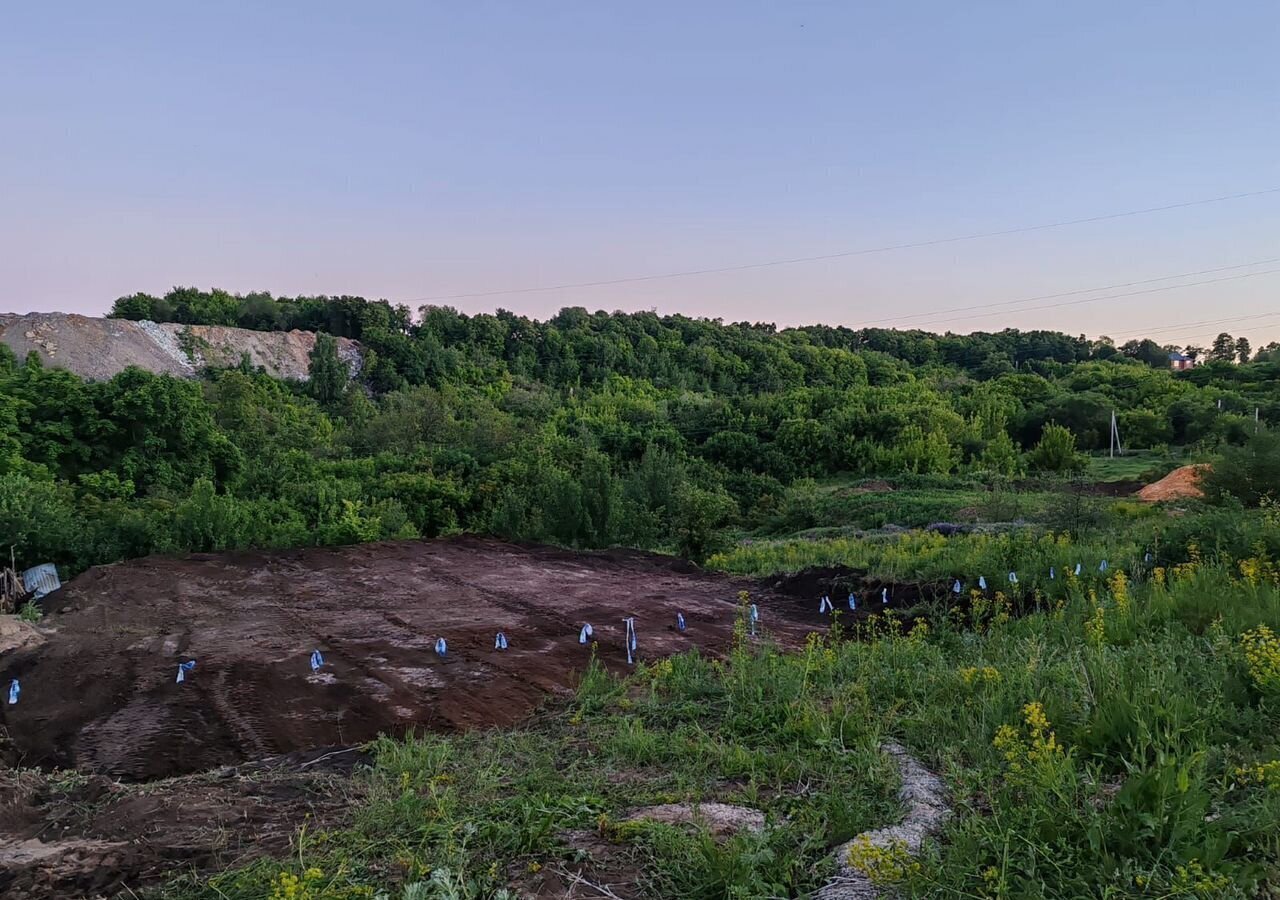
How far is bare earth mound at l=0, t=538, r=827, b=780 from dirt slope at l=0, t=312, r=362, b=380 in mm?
33975

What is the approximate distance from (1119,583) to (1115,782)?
3400mm

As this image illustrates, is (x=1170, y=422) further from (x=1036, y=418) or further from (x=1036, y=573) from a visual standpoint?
(x=1036, y=573)

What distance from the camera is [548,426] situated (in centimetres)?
3806

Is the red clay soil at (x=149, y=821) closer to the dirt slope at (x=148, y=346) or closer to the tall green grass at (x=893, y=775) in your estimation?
the tall green grass at (x=893, y=775)

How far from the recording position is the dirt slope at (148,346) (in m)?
42.2

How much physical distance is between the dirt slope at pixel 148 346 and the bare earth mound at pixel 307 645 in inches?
1338

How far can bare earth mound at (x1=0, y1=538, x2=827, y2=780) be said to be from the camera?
19.0 ft

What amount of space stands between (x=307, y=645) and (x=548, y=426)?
98.3ft

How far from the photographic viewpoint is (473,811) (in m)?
3.62

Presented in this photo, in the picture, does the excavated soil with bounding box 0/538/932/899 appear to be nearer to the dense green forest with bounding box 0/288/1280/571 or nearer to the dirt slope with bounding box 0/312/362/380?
the dense green forest with bounding box 0/288/1280/571

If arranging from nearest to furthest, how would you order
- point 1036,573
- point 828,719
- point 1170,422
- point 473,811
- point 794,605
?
point 473,811 → point 828,719 → point 1036,573 → point 794,605 → point 1170,422

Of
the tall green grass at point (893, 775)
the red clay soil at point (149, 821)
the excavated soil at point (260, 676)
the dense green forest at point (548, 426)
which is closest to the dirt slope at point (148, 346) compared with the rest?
the dense green forest at point (548, 426)

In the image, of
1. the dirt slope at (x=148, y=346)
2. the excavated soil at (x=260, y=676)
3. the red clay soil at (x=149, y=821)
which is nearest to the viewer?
the red clay soil at (x=149, y=821)

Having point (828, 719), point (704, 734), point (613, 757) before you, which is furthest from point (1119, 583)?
point (613, 757)
